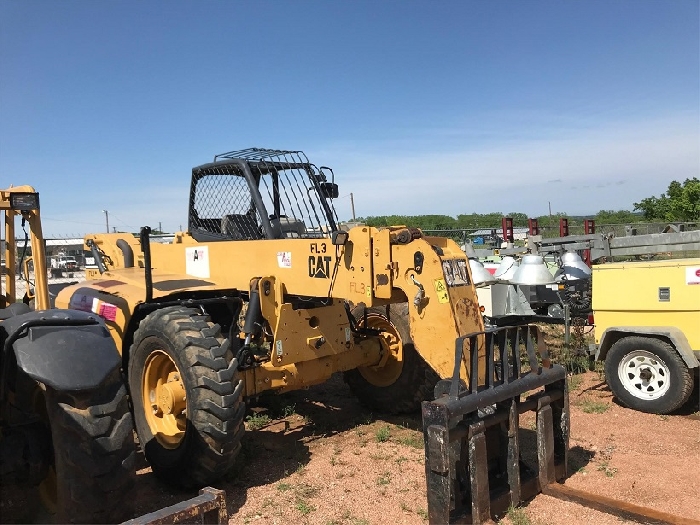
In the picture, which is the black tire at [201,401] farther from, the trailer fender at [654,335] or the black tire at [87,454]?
the trailer fender at [654,335]

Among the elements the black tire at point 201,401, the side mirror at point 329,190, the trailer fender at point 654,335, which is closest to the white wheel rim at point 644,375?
the trailer fender at point 654,335

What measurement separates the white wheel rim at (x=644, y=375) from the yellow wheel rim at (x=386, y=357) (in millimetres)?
2567

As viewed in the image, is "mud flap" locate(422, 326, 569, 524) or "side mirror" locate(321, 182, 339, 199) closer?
"mud flap" locate(422, 326, 569, 524)

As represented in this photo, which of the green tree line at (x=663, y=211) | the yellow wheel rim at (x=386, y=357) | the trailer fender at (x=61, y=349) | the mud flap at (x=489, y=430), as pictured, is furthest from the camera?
the green tree line at (x=663, y=211)

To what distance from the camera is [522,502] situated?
4.45m

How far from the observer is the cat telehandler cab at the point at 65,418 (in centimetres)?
305

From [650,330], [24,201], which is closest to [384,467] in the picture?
[650,330]

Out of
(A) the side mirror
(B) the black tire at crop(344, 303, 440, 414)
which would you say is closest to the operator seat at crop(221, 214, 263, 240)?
(A) the side mirror

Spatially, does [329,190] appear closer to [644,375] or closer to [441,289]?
[441,289]

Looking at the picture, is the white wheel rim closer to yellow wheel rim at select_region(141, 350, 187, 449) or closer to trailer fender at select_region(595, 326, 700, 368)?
trailer fender at select_region(595, 326, 700, 368)

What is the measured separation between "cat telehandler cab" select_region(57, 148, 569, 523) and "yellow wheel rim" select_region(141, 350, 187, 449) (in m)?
0.01

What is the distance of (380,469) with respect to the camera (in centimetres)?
528

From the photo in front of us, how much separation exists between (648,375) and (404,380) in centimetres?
275

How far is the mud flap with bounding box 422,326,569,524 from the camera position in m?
3.97
